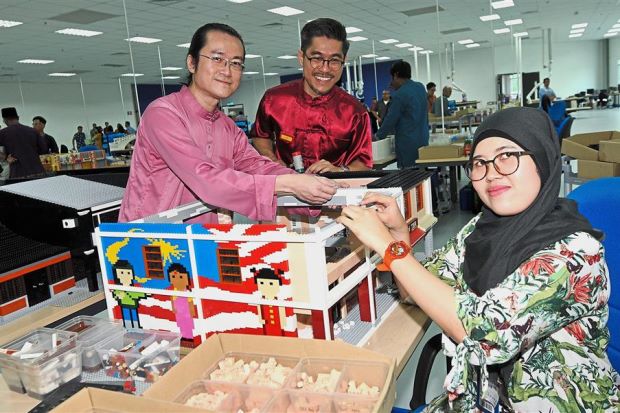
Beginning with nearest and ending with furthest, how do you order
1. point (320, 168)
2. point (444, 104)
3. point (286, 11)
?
point (320, 168)
point (286, 11)
point (444, 104)

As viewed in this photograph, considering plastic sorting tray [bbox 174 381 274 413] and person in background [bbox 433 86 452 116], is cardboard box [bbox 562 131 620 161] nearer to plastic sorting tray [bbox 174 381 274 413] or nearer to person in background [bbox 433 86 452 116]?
plastic sorting tray [bbox 174 381 274 413]

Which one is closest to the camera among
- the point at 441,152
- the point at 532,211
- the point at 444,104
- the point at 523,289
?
the point at 523,289

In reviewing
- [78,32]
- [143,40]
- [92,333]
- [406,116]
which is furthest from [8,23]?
[92,333]

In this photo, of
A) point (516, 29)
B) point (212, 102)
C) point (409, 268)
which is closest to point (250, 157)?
point (212, 102)

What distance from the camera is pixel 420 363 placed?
→ 146cm

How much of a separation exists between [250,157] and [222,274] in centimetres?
69

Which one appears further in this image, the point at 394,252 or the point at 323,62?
the point at 323,62

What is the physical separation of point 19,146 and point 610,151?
6.42 meters

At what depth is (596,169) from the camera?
11.7 ft

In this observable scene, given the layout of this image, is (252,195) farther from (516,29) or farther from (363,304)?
(516,29)

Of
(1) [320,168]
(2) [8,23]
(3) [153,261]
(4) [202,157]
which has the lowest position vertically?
(3) [153,261]

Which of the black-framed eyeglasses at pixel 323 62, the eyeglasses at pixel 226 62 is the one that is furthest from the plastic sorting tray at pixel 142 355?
the black-framed eyeglasses at pixel 323 62

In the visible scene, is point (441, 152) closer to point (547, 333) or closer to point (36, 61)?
point (547, 333)

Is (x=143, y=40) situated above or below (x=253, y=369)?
above
